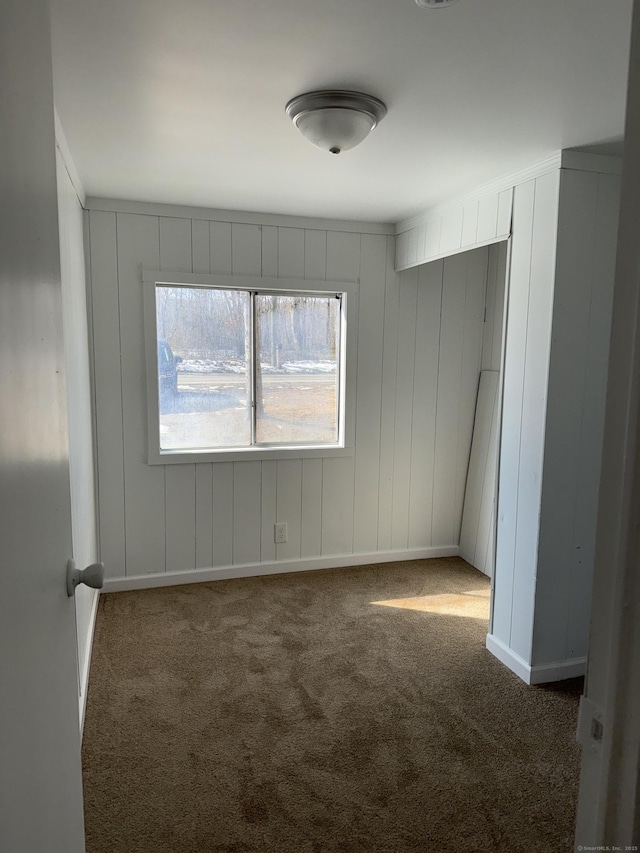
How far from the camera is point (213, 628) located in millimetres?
3098

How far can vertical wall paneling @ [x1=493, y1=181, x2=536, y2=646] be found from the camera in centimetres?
261

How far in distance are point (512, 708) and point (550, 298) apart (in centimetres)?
177

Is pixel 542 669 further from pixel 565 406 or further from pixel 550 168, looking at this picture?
pixel 550 168

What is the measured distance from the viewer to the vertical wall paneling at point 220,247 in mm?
3529

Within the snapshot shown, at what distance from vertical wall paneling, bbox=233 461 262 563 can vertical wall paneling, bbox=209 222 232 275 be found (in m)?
1.25

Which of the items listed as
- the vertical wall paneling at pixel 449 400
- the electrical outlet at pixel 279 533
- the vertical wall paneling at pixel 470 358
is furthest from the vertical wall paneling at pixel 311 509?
the vertical wall paneling at pixel 470 358

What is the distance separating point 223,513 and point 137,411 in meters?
0.86

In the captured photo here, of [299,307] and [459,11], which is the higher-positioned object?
[459,11]

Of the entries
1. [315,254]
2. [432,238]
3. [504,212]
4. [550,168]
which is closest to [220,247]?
[315,254]

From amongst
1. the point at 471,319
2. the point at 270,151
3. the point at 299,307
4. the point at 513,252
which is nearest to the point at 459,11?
the point at 270,151

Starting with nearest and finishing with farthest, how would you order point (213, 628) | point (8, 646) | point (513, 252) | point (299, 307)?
1. point (8, 646)
2. point (513, 252)
3. point (213, 628)
4. point (299, 307)

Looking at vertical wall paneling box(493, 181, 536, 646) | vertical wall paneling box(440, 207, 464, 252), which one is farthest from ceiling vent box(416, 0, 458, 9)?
vertical wall paneling box(440, 207, 464, 252)

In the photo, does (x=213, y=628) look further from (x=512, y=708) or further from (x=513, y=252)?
(x=513, y=252)

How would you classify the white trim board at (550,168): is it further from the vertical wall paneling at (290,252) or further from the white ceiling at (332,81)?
the vertical wall paneling at (290,252)
